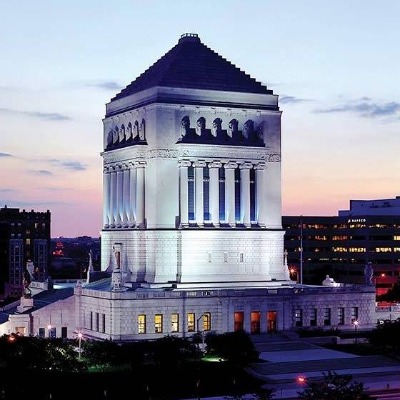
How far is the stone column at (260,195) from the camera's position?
138 m

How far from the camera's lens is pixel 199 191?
438ft

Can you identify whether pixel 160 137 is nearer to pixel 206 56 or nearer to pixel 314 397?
pixel 206 56

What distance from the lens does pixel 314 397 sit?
69.8 metres

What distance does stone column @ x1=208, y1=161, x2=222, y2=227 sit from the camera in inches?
5256

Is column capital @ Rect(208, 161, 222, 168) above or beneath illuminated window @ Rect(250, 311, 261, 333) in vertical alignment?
above

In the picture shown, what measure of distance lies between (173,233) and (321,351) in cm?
2572

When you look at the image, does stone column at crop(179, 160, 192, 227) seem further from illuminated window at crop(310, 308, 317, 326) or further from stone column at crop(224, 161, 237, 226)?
illuminated window at crop(310, 308, 317, 326)

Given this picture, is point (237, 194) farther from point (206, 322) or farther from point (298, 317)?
point (206, 322)

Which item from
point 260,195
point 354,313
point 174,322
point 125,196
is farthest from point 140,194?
point 354,313

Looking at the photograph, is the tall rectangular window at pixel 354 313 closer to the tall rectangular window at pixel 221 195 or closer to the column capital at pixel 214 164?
the tall rectangular window at pixel 221 195

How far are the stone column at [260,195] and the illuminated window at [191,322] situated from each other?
797 inches

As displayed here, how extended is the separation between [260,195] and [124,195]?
1779cm

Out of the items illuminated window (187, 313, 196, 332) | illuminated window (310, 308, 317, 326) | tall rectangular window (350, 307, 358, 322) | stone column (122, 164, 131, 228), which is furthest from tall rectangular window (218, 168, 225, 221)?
tall rectangular window (350, 307, 358, 322)

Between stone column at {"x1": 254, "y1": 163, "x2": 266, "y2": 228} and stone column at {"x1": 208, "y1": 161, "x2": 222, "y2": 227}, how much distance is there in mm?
6168
